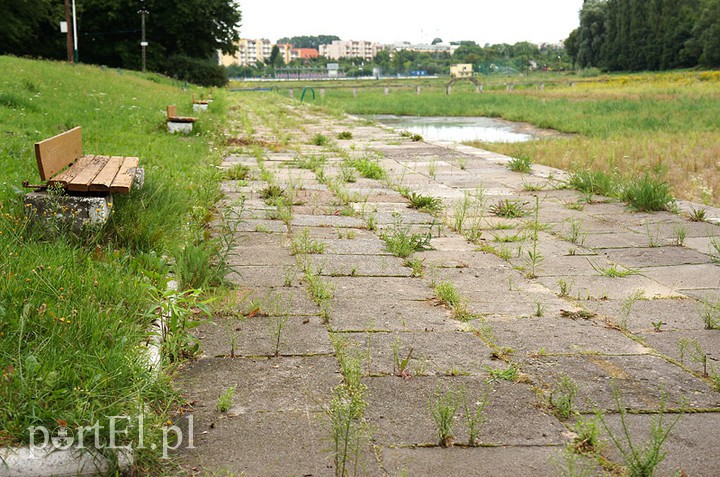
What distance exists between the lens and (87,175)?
15.6 ft

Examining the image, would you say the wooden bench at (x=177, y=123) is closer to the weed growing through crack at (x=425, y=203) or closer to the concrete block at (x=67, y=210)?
the weed growing through crack at (x=425, y=203)

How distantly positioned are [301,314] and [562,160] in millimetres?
8251

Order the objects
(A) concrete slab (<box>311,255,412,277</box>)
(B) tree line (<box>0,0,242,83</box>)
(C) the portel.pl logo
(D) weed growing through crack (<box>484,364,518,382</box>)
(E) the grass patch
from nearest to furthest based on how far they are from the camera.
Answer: (C) the portel.pl logo < (D) weed growing through crack (<box>484,364,518,382</box>) < (A) concrete slab (<box>311,255,412,277</box>) < (E) the grass patch < (B) tree line (<box>0,0,242,83</box>)

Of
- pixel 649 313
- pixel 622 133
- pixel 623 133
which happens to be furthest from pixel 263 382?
pixel 623 133

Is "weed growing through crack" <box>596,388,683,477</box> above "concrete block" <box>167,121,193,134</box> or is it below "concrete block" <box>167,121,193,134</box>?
below

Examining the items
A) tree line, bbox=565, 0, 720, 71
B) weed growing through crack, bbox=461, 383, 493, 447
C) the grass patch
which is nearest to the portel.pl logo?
weed growing through crack, bbox=461, 383, 493, 447

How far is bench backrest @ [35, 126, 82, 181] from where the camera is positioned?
167 inches

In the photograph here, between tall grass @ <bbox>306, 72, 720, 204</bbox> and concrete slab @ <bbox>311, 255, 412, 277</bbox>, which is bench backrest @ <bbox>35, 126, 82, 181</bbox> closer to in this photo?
concrete slab @ <bbox>311, 255, 412, 277</bbox>

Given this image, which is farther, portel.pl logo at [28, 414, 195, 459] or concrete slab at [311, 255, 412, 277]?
concrete slab at [311, 255, 412, 277]

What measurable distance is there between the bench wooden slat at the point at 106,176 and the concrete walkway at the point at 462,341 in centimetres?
96

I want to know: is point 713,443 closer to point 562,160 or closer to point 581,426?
point 581,426

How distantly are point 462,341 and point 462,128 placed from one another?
18159 millimetres

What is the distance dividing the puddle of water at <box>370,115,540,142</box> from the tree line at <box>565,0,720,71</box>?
48.4m

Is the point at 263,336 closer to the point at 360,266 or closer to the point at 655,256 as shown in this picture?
the point at 360,266
